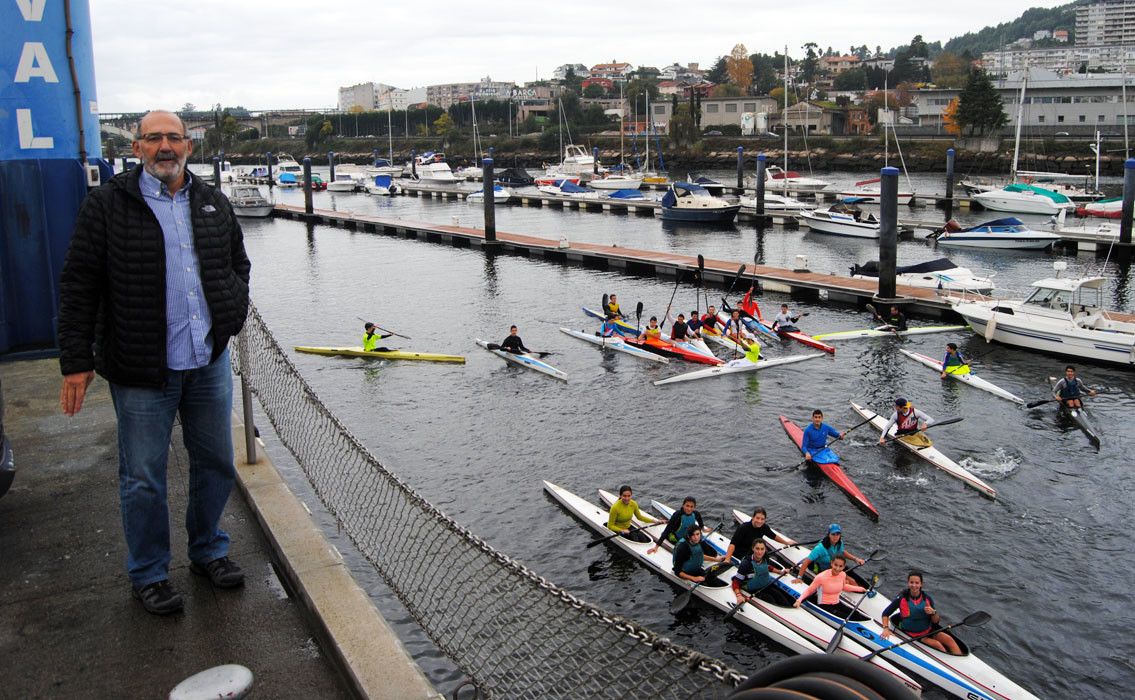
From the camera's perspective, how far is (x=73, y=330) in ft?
16.8

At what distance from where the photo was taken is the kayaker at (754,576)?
13125mm

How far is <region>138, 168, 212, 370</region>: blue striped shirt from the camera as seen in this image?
5.21m

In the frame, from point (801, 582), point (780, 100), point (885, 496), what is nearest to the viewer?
point (801, 582)

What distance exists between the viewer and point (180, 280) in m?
Answer: 5.25

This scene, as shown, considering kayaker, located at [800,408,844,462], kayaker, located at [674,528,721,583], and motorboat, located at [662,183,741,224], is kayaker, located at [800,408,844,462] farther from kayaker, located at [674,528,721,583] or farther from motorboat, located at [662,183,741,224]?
motorboat, located at [662,183,741,224]

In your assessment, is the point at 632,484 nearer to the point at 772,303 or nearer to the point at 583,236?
the point at 772,303

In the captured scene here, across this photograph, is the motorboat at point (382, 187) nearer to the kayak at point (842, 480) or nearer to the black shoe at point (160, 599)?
the kayak at point (842, 480)

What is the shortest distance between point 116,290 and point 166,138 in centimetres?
90

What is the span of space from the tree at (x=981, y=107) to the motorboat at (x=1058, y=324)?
82214 mm

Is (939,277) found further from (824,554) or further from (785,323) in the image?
(824,554)

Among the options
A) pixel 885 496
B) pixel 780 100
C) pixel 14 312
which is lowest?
pixel 885 496

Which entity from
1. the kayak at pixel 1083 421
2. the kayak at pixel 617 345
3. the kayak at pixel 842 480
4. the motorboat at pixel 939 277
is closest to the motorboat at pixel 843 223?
the motorboat at pixel 939 277

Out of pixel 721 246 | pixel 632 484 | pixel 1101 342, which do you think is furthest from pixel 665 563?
pixel 721 246

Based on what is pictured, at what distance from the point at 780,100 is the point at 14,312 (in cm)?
14566
